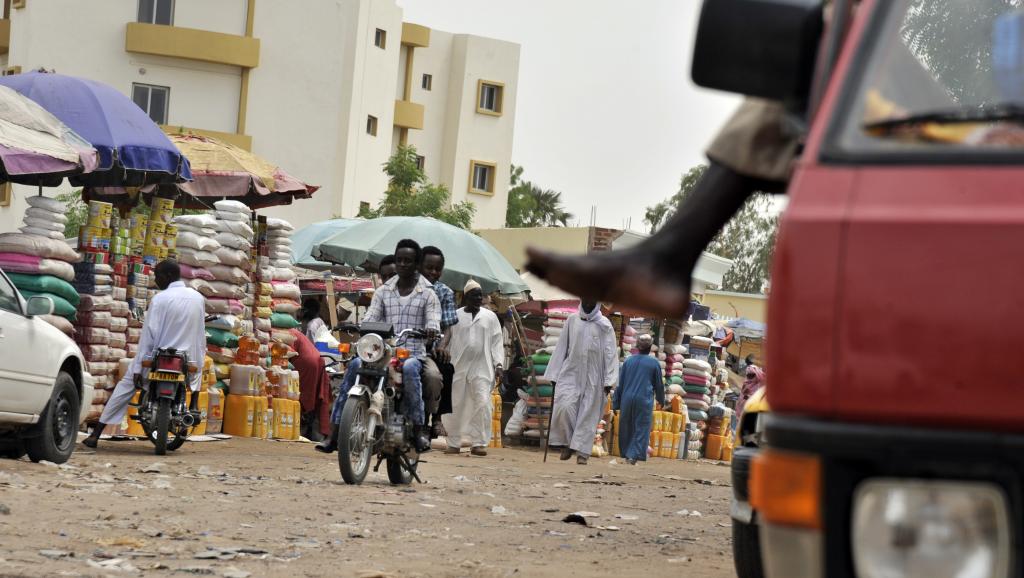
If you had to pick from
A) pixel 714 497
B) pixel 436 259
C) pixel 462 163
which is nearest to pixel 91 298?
pixel 436 259

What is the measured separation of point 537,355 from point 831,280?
865 inches

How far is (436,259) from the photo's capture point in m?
14.5

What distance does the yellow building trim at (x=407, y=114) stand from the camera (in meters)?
55.6

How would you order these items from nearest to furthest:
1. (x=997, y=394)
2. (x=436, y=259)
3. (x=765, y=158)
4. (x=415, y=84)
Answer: (x=997, y=394), (x=765, y=158), (x=436, y=259), (x=415, y=84)

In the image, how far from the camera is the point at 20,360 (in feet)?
38.7

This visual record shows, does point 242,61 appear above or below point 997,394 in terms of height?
above

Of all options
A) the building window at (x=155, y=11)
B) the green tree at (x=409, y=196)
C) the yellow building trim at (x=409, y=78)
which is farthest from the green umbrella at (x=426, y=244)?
the yellow building trim at (x=409, y=78)

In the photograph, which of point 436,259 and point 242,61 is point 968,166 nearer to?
point 436,259

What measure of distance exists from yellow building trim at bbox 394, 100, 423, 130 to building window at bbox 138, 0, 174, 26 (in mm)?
14121

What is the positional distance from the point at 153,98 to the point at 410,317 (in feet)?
100

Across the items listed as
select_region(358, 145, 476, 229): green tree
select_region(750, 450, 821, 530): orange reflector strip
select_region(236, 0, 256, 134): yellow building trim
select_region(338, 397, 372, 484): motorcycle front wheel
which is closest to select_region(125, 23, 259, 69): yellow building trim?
select_region(236, 0, 256, 134): yellow building trim

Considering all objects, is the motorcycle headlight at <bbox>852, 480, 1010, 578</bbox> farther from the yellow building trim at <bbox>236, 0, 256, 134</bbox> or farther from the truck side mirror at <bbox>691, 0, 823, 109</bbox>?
the yellow building trim at <bbox>236, 0, 256, 134</bbox>

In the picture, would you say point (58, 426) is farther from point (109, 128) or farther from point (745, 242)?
point (745, 242)

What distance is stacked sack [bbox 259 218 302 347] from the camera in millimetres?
19344
